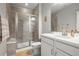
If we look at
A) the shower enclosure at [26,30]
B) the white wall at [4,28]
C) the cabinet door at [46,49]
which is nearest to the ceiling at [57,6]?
the shower enclosure at [26,30]

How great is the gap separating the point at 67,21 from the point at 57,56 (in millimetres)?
492

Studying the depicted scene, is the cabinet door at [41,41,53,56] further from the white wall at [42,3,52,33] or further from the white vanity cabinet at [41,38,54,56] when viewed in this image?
the white wall at [42,3,52,33]

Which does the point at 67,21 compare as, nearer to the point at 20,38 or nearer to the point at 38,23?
the point at 38,23

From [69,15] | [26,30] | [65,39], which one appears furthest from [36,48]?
[69,15]

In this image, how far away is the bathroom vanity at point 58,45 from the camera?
1.13 m

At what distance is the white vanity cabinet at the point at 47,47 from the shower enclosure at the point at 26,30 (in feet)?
0.38

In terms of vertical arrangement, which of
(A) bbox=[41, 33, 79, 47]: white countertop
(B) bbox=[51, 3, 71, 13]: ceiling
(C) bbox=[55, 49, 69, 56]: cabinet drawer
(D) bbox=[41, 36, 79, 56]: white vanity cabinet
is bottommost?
(C) bbox=[55, 49, 69, 56]: cabinet drawer

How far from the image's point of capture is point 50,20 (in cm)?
142

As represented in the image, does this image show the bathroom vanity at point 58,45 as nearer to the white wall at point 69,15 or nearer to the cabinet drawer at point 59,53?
the cabinet drawer at point 59,53

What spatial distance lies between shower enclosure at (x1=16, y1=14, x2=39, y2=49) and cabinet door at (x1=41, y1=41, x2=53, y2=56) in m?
0.13

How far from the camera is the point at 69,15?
1360mm

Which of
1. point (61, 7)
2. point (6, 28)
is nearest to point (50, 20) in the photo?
point (61, 7)

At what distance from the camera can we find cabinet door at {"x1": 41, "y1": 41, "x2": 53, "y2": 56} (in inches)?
54.4

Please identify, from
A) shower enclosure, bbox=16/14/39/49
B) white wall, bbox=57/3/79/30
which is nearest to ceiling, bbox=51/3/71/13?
white wall, bbox=57/3/79/30
